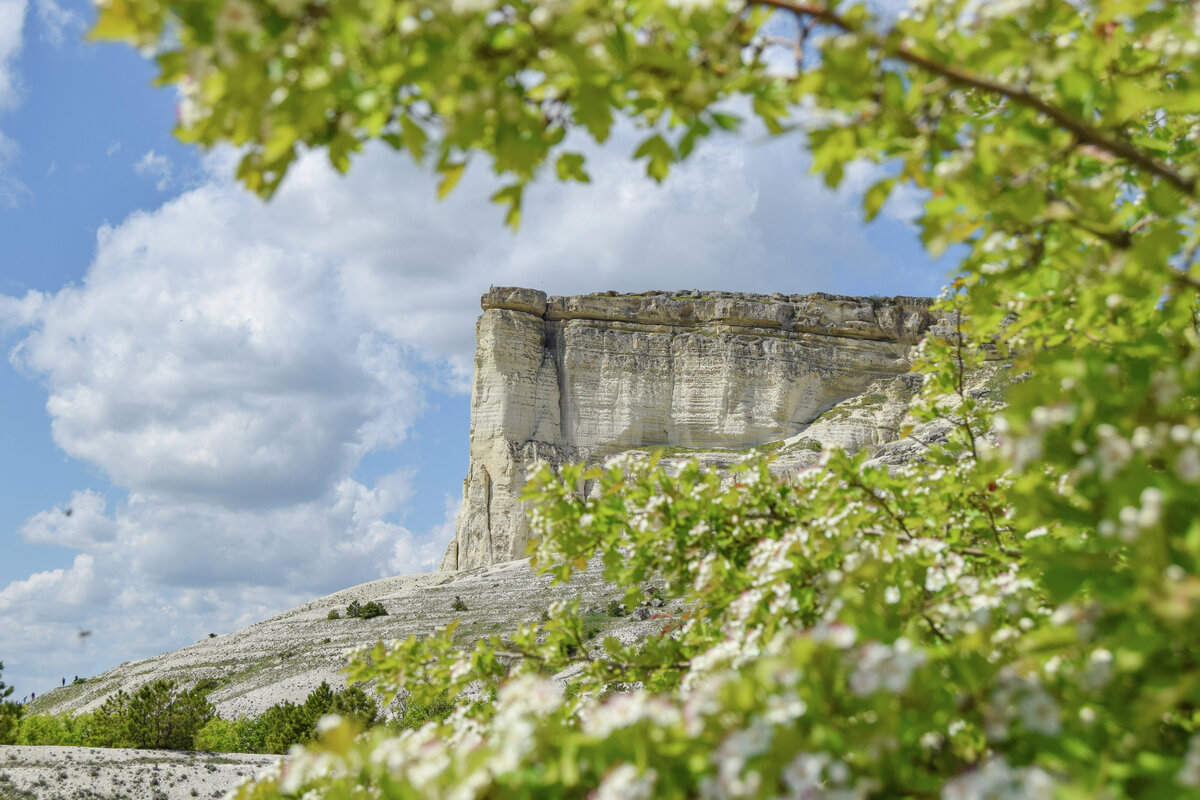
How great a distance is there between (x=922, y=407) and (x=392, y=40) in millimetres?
4319

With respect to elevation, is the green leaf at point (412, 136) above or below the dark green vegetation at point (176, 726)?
above

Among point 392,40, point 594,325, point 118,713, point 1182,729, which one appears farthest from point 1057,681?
point 594,325

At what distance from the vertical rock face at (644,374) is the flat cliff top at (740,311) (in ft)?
0.35

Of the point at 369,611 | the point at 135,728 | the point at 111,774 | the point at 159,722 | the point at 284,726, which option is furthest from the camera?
the point at 369,611

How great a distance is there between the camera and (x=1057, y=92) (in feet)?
7.06

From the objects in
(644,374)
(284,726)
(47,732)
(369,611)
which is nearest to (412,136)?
(284,726)

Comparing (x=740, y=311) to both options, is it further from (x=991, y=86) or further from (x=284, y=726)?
(x=991, y=86)

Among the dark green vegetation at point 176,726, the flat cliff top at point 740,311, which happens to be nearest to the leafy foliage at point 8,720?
the dark green vegetation at point 176,726

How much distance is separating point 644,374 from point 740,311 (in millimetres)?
10734

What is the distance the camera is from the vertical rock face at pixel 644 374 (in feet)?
196

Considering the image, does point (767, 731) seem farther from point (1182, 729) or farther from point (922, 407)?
point (922, 407)

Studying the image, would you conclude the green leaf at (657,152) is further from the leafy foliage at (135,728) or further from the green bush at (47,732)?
the green bush at (47,732)

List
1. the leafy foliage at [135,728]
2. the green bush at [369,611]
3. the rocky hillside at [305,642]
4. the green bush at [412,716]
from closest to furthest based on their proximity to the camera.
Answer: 1. the leafy foliage at [135,728]
2. the green bush at [412,716]
3. the rocky hillside at [305,642]
4. the green bush at [369,611]

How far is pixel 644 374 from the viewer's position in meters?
62.3
